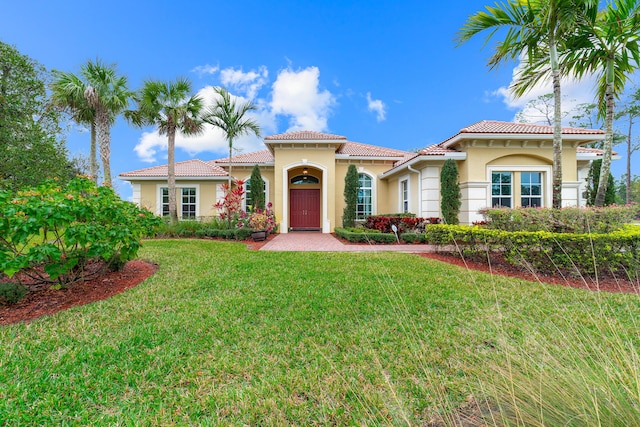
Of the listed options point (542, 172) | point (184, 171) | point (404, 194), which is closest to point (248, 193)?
point (184, 171)

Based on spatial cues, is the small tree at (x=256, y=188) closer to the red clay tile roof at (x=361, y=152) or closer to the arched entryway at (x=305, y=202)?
the arched entryway at (x=305, y=202)

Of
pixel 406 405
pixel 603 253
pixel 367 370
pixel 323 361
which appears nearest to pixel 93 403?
pixel 323 361

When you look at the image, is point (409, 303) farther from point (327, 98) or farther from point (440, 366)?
point (327, 98)

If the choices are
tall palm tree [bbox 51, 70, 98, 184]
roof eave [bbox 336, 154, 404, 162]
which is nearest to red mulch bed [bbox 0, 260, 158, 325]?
tall palm tree [bbox 51, 70, 98, 184]

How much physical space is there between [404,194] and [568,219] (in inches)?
303

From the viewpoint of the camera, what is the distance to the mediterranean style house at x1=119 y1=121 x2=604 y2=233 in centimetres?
1107

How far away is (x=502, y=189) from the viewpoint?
11320 millimetres

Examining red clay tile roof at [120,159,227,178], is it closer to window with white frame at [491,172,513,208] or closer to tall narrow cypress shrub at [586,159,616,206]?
window with white frame at [491,172,513,208]

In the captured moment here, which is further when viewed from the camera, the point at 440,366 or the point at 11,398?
the point at 440,366

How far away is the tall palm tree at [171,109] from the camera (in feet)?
42.2

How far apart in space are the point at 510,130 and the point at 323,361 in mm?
12070

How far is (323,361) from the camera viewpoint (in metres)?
2.75

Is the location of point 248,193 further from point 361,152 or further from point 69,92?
point 69,92

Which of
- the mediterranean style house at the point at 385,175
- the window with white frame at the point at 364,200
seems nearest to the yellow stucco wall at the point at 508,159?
the mediterranean style house at the point at 385,175
